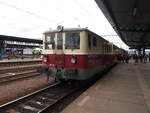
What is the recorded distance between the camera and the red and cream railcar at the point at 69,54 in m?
8.16

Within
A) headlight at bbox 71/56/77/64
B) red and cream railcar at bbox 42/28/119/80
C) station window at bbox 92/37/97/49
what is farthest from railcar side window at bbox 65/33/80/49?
station window at bbox 92/37/97/49

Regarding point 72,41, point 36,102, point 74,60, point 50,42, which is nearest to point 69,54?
point 74,60

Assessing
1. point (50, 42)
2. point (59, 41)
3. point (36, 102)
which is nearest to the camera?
point (36, 102)

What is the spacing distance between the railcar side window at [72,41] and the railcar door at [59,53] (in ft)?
1.08

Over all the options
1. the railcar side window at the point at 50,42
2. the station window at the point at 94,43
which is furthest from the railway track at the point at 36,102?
the station window at the point at 94,43

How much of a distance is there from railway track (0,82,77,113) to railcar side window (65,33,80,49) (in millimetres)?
2149

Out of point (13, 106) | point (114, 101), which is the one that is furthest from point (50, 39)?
point (114, 101)

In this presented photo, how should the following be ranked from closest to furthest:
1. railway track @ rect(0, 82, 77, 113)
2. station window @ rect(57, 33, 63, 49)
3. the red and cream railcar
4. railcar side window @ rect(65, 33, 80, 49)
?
railway track @ rect(0, 82, 77, 113) < the red and cream railcar < railcar side window @ rect(65, 33, 80, 49) < station window @ rect(57, 33, 63, 49)

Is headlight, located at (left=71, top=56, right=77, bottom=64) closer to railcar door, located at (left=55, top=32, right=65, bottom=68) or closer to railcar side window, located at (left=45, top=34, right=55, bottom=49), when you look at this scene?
railcar door, located at (left=55, top=32, right=65, bottom=68)

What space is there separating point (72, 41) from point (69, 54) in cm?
63

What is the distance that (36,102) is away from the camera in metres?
6.73

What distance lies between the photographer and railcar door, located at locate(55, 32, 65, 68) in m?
8.52

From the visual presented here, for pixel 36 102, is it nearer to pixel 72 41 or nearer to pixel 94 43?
pixel 72 41

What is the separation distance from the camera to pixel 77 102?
237 inches
